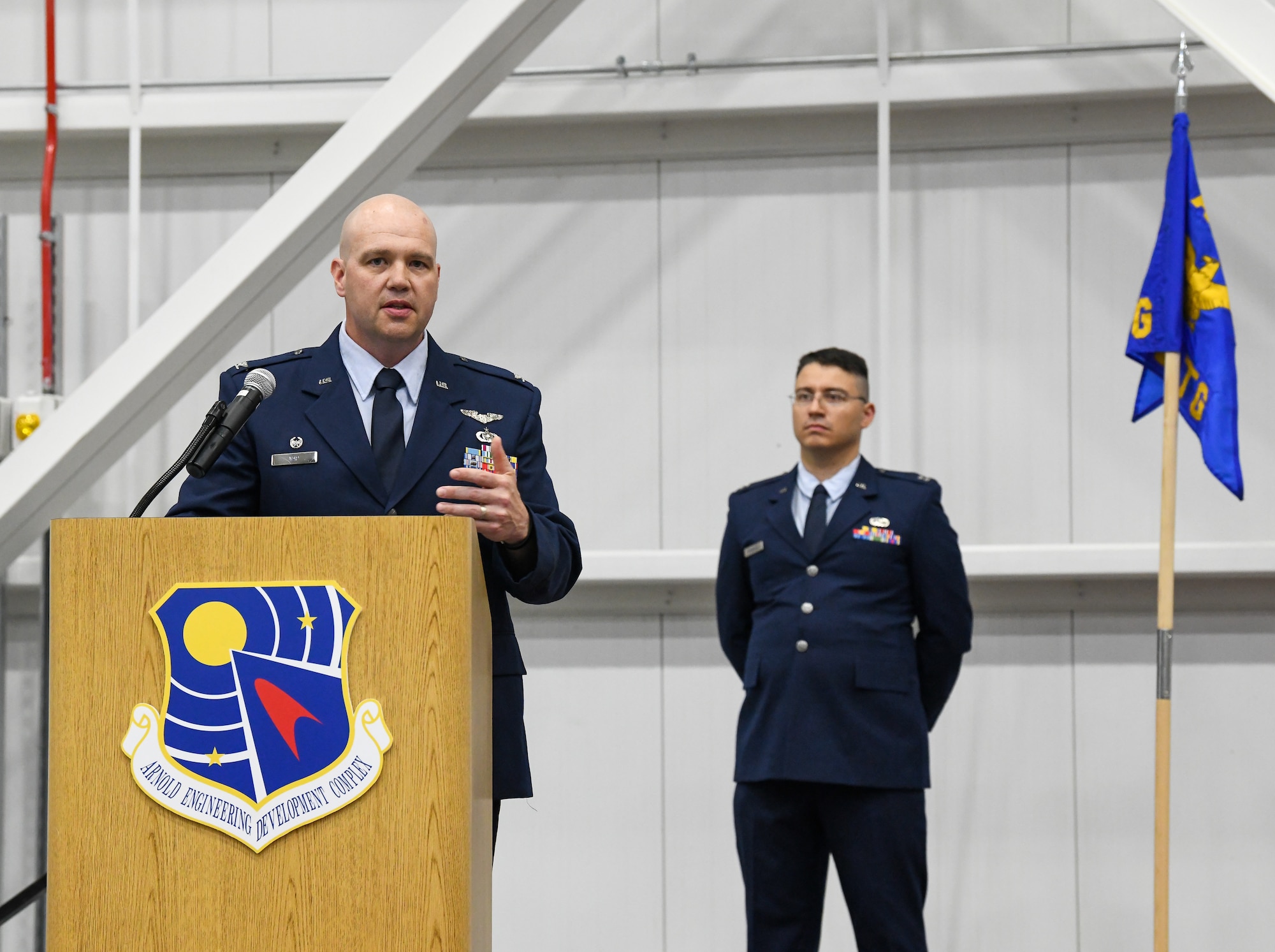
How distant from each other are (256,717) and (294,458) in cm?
41

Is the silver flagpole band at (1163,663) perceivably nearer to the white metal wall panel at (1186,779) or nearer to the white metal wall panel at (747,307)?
the white metal wall panel at (1186,779)

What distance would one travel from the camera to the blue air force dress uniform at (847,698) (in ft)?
9.13

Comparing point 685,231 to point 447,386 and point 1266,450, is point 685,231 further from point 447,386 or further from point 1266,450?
point 447,386

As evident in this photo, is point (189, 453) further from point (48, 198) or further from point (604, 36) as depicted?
point (48, 198)

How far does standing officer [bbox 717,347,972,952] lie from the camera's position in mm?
2785

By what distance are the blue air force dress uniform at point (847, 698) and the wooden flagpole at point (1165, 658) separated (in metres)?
0.46

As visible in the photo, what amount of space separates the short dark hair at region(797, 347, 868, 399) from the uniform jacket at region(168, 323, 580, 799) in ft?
4.78

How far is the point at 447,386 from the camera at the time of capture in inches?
66.8

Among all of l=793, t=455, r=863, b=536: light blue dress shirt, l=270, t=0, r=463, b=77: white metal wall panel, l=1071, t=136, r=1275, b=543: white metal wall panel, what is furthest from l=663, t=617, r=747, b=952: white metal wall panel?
l=270, t=0, r=463, b=77: white metal wall panel

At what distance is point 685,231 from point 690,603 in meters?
1.06

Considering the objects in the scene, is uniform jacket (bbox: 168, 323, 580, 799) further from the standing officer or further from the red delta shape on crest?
the standing officer

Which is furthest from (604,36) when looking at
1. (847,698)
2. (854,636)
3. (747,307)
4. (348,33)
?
(847,698)

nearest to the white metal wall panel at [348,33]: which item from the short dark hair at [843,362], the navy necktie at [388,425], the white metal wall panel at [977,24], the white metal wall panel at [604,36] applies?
the white metal wall panel at [604,36]

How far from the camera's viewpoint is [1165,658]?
3008 millimetres
